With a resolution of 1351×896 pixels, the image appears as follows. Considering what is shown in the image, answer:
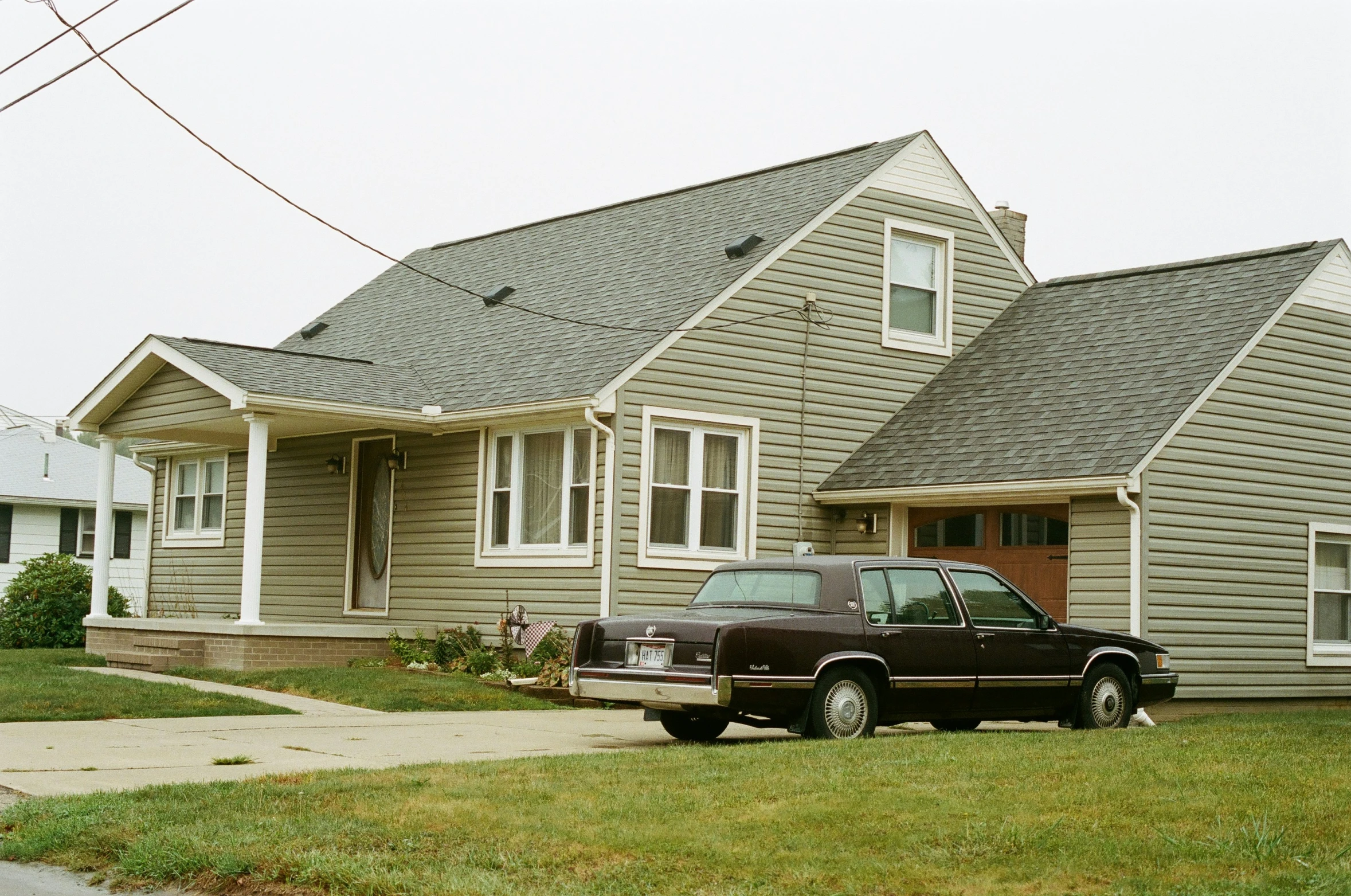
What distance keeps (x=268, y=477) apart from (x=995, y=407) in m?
11.1

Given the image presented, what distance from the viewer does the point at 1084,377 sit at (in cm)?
1916

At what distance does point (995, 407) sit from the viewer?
63.9ft

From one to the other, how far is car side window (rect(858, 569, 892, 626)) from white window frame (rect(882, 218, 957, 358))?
8574mm

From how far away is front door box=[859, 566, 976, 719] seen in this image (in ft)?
41.0

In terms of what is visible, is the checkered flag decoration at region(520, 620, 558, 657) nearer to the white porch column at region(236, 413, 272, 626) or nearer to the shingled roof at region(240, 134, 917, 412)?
the shingled roof at region(240, 134, 917, 412)

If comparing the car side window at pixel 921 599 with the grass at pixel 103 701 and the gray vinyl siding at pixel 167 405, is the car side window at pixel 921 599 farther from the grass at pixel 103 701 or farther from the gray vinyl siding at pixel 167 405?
the gray vinyl siding at pixel 167 405

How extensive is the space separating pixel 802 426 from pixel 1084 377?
3.45 meters

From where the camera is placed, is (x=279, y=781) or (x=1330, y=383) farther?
(x=1330, y=383)

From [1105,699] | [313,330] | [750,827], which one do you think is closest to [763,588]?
[1105,699]

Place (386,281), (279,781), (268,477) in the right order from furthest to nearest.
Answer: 1. (386,281)
2. (268,477)
3. (279,781)

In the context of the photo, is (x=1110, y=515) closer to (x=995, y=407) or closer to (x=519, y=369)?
(x=995, y=407)

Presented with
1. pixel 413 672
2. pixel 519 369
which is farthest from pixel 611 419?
pixel 413 672

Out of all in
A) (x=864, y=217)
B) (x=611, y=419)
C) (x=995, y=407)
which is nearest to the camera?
(x=611, y=419)

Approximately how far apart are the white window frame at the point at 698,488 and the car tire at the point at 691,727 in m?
5.11
